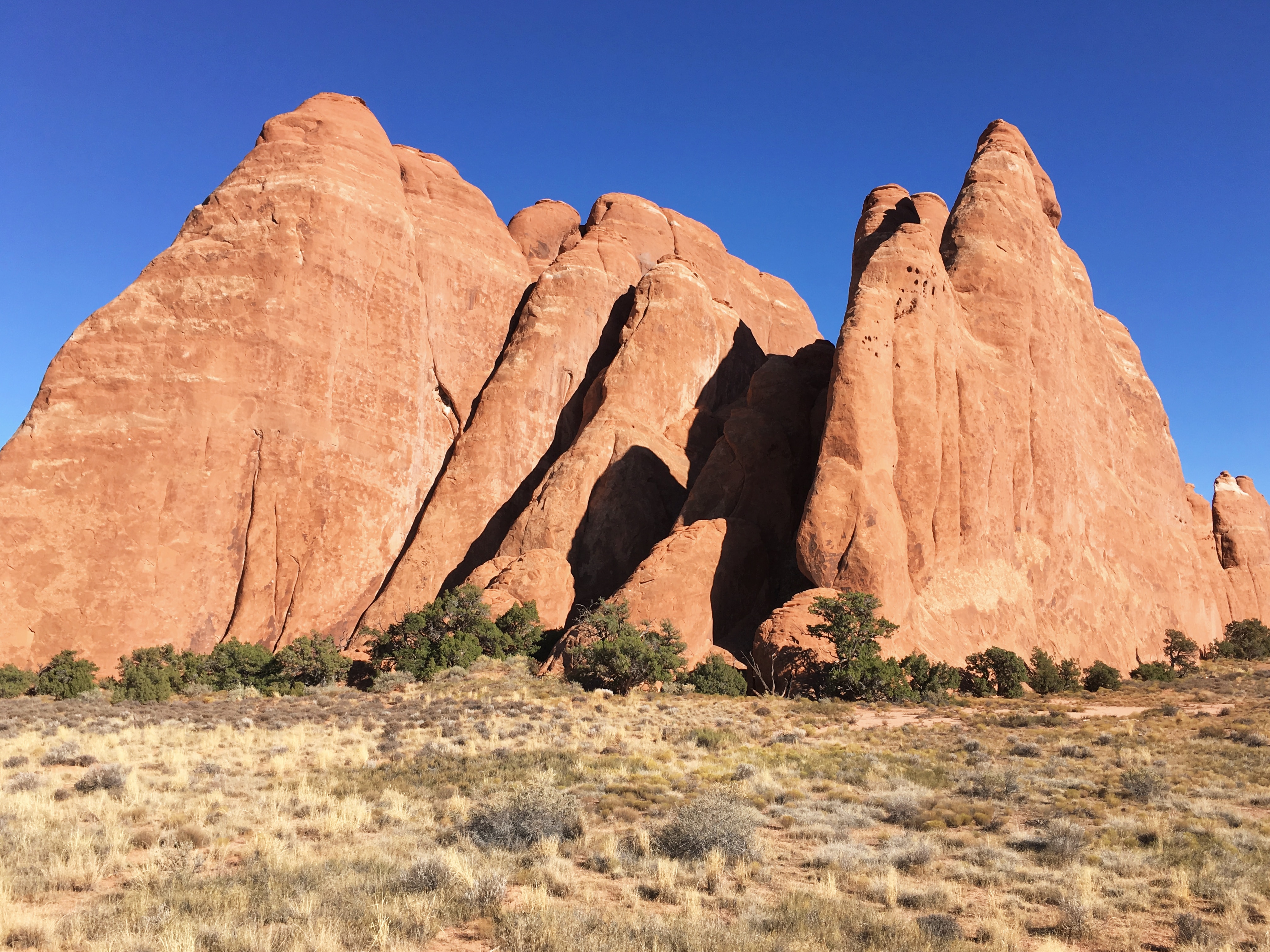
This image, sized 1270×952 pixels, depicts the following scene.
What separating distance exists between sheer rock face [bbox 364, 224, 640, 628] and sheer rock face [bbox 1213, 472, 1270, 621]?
41998 millimetres

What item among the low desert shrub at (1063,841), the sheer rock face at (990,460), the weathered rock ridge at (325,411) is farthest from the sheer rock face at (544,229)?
the low desert shrub at (1063,841)

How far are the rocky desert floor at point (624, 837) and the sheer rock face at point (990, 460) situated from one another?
10565 mm

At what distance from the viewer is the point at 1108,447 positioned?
4231 centimetres

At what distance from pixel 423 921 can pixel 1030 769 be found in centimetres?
1176

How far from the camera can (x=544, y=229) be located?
200ft

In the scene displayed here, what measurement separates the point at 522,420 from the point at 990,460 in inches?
915

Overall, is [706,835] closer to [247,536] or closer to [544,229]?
[247,536]

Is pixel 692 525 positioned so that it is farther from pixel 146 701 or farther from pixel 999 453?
pixel 146 701

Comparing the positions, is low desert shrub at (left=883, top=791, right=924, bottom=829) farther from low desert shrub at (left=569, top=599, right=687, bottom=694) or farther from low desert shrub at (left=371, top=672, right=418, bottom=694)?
low desert shrub at (left=371, top=672, right=418, bottom=694)

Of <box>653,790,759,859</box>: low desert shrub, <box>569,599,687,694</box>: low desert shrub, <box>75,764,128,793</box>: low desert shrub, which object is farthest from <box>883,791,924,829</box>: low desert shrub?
<box>569,599,687,694</box>: low desert shrub

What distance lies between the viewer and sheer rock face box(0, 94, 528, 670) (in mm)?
32219

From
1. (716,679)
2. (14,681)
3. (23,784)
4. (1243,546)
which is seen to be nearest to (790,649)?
(716,679)

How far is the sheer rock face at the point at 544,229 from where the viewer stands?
59312 mm

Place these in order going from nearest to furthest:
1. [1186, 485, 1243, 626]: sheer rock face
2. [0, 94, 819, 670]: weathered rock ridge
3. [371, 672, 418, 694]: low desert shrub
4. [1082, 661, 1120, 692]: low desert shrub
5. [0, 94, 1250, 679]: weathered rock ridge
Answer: [371, 672, 418, 694]: low desert shrub, [1082, 661, 1120, 692]: low desert shrub, [0, 94, 1250, 679]: weathered rock ridge, [0, 94, 819, 670]: weathered rock ridge, [1186, 485, 1243, 626]: sheer rock face
